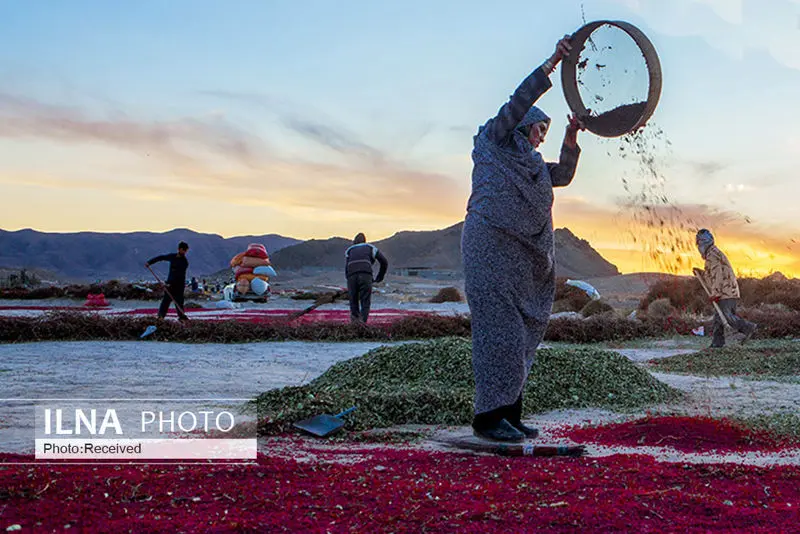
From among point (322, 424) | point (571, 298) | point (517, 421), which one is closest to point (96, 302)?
point (571, 298)

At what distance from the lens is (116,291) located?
30250 millimetres

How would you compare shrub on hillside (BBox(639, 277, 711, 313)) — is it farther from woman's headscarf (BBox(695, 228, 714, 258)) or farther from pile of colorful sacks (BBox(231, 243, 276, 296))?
pile of colorful sacks (BBox(231, 243, 276, 296))

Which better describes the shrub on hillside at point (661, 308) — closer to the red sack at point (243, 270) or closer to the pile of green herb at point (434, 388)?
the red sack at point (243, 270)

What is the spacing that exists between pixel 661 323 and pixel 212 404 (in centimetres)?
1164

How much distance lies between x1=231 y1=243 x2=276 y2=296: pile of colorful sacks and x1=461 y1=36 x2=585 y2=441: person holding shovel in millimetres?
21416

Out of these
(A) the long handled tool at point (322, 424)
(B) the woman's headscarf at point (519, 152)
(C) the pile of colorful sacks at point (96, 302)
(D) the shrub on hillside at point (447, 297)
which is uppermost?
(B) the woman's headscarf at point (519, 152)

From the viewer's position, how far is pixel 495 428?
5.11 metres

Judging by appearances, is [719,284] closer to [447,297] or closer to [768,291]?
[768,291]

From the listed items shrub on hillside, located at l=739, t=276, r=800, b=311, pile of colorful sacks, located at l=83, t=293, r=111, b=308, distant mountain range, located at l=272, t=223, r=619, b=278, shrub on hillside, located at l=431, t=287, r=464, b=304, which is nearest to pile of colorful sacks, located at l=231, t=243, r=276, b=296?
pile of colorful sacks, located at l=83, t=293, r=111, b=308

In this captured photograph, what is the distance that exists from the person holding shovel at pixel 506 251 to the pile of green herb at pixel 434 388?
41.9 inches

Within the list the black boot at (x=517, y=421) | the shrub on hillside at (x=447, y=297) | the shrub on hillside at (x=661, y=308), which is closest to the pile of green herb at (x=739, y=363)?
the black boot at (x=517, y=421)

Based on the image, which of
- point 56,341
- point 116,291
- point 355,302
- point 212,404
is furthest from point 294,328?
point 116,291

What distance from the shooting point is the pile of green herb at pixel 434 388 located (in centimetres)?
609

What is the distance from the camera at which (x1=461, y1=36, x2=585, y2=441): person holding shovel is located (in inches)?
200
